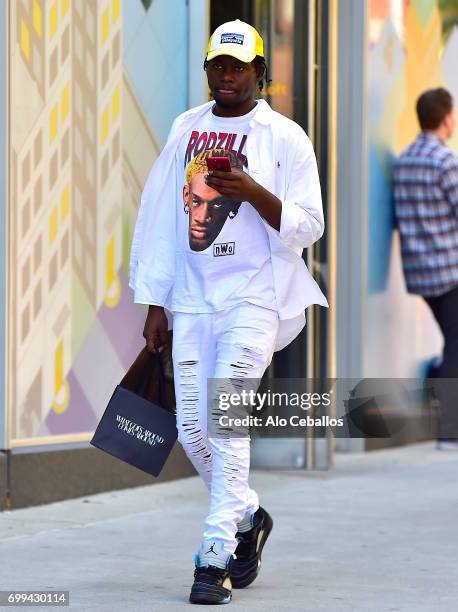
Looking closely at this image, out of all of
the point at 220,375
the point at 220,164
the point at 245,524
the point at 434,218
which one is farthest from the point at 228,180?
the point at 434,218

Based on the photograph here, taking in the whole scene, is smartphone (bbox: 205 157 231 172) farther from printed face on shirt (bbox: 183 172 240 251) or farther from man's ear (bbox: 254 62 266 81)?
man's ear (bbox: 254 62 266 81)

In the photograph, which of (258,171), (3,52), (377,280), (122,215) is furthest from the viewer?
(377,280)

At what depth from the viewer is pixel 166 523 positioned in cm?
679

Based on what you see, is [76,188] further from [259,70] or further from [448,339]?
[448,339]

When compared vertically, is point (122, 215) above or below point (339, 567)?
above

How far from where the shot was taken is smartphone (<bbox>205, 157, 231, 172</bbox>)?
4.78 metres

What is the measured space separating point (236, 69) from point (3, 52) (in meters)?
2.01

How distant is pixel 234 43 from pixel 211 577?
172cm

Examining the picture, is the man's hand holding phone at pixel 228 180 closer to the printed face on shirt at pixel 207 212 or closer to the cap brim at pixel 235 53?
the printed face on shirt at pixel 207 212

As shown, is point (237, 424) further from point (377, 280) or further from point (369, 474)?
point (377, 280)

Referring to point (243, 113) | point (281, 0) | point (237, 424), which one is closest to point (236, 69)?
point (243, 113)

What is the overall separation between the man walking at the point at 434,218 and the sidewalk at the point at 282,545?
1.46 meters

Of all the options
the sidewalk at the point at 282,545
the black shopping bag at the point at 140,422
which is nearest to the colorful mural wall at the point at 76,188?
the sidewalk at the point at 282,545

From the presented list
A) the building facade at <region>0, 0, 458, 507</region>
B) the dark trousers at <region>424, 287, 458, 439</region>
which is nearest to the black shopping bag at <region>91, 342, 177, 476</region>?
the building facade at <region>0, 0, 458, 507</region>
